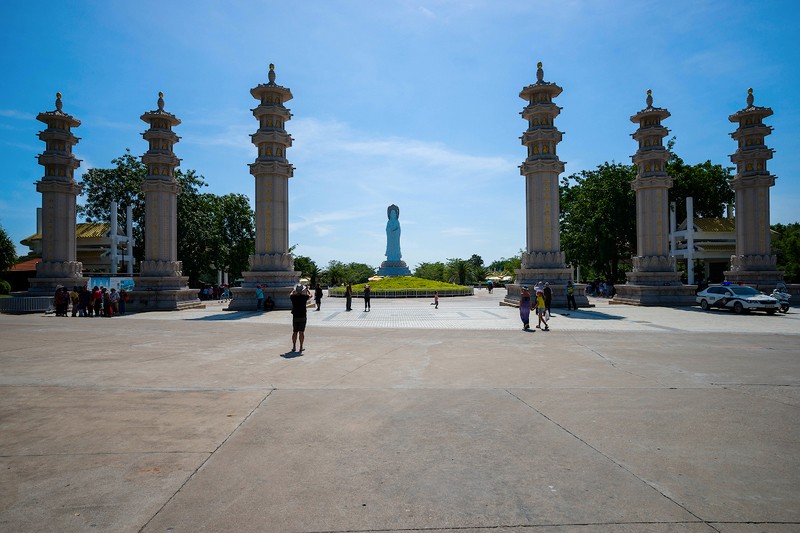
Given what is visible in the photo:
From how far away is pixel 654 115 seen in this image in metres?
30.2

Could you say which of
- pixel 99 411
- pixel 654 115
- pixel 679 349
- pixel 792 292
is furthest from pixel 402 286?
pixel 99 411

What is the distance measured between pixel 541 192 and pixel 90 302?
2589 centimetres

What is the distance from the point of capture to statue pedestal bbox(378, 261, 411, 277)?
61.3 metres

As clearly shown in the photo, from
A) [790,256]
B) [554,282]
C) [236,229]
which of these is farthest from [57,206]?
[790,256]

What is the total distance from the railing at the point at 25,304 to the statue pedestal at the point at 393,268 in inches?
1539

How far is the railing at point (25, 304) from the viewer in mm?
26375

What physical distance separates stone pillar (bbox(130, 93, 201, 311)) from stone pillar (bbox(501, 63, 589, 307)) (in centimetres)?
2092

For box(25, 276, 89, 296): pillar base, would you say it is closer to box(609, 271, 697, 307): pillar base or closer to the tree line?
the tree line

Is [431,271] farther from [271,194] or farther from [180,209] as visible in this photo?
[271,194]

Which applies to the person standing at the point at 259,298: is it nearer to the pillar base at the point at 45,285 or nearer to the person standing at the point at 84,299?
the person standing at the point at 84,299

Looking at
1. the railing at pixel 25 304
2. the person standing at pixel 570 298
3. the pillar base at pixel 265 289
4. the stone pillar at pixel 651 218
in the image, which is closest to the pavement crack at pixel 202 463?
the pillar base at pixel 265 289

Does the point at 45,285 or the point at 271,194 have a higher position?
the point at 271,194

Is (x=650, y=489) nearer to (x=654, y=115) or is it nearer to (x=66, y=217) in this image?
(x=654, y=115)

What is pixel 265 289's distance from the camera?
27.7 meters
